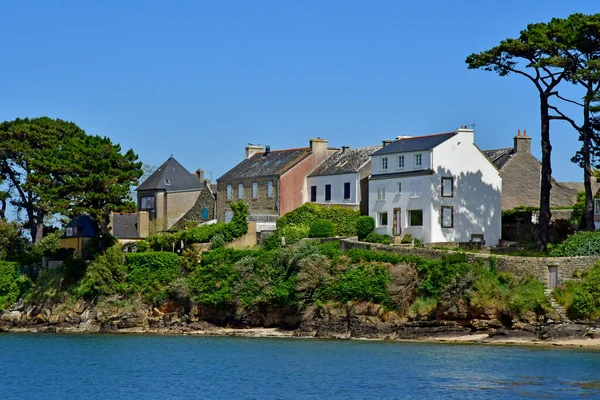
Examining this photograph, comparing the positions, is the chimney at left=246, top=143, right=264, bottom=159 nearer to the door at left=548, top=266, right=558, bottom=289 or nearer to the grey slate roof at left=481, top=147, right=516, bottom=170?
the grey slate roof at left=481, top=147, right=516, bottom=170

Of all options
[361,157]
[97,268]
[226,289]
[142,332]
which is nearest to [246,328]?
[226,289]

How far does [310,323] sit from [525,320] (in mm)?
13147

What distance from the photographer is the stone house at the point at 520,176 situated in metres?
81.8

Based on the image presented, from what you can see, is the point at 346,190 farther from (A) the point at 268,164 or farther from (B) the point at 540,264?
(B) the point at 540,264

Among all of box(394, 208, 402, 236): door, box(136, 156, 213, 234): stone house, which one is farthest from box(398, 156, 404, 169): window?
box(136, 156, 213, 234): stone house

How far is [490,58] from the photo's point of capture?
6762 centimetres

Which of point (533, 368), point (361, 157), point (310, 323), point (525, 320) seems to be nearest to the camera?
point (533, 368)

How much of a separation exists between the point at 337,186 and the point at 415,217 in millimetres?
9562

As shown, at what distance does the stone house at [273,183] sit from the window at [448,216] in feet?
48.2

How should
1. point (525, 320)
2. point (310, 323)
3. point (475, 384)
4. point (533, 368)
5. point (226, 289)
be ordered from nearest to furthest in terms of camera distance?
point (475, 384), point (533, 368), point (525, 320), point (310, 323), point (226, 289)

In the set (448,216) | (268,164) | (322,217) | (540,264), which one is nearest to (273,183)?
(268,164)

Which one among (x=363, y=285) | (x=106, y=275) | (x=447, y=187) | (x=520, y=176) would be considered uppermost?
(x=520, y=176)

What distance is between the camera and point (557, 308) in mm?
60062

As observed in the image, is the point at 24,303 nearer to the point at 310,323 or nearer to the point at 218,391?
the point at 310,323
